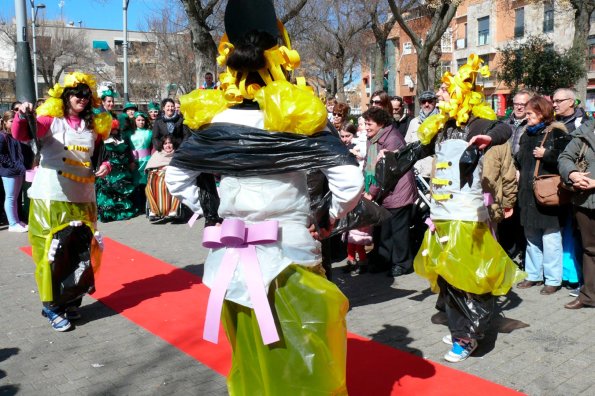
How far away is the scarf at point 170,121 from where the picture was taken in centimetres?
994

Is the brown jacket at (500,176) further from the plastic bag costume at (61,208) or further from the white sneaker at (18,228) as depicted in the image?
the white sneaker at (18,228)

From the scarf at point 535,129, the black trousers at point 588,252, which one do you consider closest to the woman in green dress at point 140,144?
the scarf at point 535,129

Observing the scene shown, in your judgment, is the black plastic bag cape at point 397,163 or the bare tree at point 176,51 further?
the bare tree at point 176,51

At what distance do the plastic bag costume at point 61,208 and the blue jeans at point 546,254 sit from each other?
13.5ft

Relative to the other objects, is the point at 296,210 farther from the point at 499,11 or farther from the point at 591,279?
the point at 499,11

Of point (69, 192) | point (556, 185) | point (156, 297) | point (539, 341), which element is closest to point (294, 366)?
point (539, 341)

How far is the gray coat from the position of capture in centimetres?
517

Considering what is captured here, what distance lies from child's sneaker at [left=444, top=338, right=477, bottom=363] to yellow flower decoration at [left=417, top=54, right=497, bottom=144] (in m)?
1.42

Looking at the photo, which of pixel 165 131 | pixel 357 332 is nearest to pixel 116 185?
pixel 165 131

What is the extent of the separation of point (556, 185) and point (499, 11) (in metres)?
39.1

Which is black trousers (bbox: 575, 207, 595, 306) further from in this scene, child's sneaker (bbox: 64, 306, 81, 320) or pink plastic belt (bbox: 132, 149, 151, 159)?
pink plastic belt (bbox: 132, 149, 151, 159)

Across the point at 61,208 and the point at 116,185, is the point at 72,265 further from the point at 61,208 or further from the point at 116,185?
the point at 116,185

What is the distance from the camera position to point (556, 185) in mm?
5672

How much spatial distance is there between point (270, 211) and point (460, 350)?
2.20 meters
